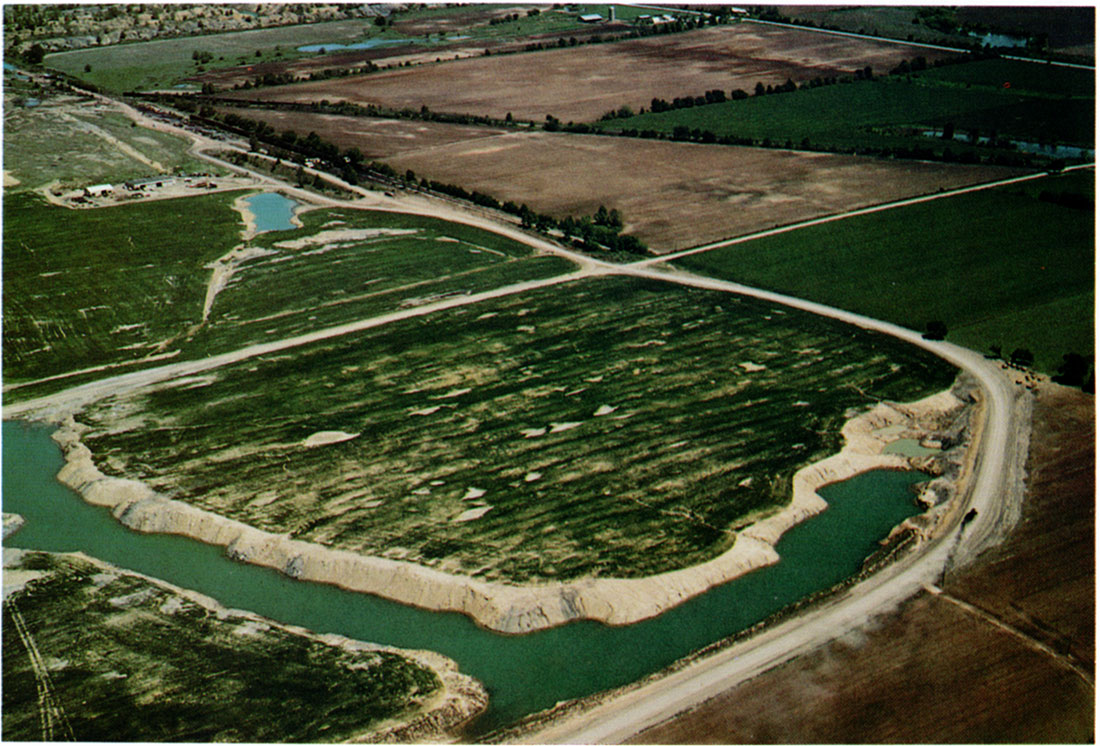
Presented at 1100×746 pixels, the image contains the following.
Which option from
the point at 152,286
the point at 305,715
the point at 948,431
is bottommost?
the point at 305,715

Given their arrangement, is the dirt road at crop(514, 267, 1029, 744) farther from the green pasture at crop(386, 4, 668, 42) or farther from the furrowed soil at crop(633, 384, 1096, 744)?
the green pasture at crop(386, 4, 668, 42)

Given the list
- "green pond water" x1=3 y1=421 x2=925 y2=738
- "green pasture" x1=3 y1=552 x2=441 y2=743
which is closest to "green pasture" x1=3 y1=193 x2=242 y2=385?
"green pond water" x1=3 y1=421 x2=925 y2=738

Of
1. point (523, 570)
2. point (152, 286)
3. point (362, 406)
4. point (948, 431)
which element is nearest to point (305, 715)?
point (523, 570)

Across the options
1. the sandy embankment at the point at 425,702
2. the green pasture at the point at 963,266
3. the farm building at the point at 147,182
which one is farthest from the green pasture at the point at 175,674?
the farm building at the point at 147,182

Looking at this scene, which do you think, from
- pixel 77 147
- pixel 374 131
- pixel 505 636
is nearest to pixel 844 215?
pixel 374 131

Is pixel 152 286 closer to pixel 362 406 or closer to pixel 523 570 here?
pixel 362 406

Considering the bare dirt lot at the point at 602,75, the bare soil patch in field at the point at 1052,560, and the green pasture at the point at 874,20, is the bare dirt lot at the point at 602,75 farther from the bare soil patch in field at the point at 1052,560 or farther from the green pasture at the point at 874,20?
the bare soil patch in field at the point at 1052,560

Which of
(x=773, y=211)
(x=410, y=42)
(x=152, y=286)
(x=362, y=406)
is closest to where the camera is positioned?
(x=362, y=406)
